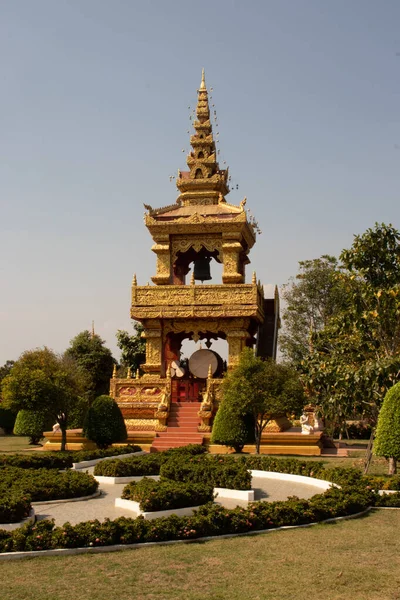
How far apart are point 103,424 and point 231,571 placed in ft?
64.8

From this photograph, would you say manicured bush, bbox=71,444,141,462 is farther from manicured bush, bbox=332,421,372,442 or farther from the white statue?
manicured bush, bbox=332,421,372,442

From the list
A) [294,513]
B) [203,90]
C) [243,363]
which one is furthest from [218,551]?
[203,90]

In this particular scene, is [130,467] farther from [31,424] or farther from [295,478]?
[31,424]

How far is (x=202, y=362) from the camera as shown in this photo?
1503 inches

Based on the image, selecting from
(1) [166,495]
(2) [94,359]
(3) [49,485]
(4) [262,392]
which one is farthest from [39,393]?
(2) [94,359]

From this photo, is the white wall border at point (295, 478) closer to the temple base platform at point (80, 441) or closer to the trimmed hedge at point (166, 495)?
the trimmed hedge at point (166, 495)

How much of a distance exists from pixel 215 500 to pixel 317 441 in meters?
13.0

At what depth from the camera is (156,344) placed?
36.2 meters

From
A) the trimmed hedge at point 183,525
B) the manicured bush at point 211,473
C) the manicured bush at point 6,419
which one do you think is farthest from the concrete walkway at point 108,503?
the manicured bush at point 6,419

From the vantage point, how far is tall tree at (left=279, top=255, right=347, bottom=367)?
4612 cm

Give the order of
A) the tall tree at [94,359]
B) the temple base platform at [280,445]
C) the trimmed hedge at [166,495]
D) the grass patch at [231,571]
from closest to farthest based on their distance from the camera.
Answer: the grass patch at [231,571] < the trimmed hedge at [166,495] < the temple base platform at [280,445] < the tall tree at [94,359]

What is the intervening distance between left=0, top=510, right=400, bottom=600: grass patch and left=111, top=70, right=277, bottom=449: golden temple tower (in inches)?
775

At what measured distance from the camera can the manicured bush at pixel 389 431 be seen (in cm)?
1867

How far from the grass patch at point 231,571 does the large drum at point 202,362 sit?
82.7 feet
